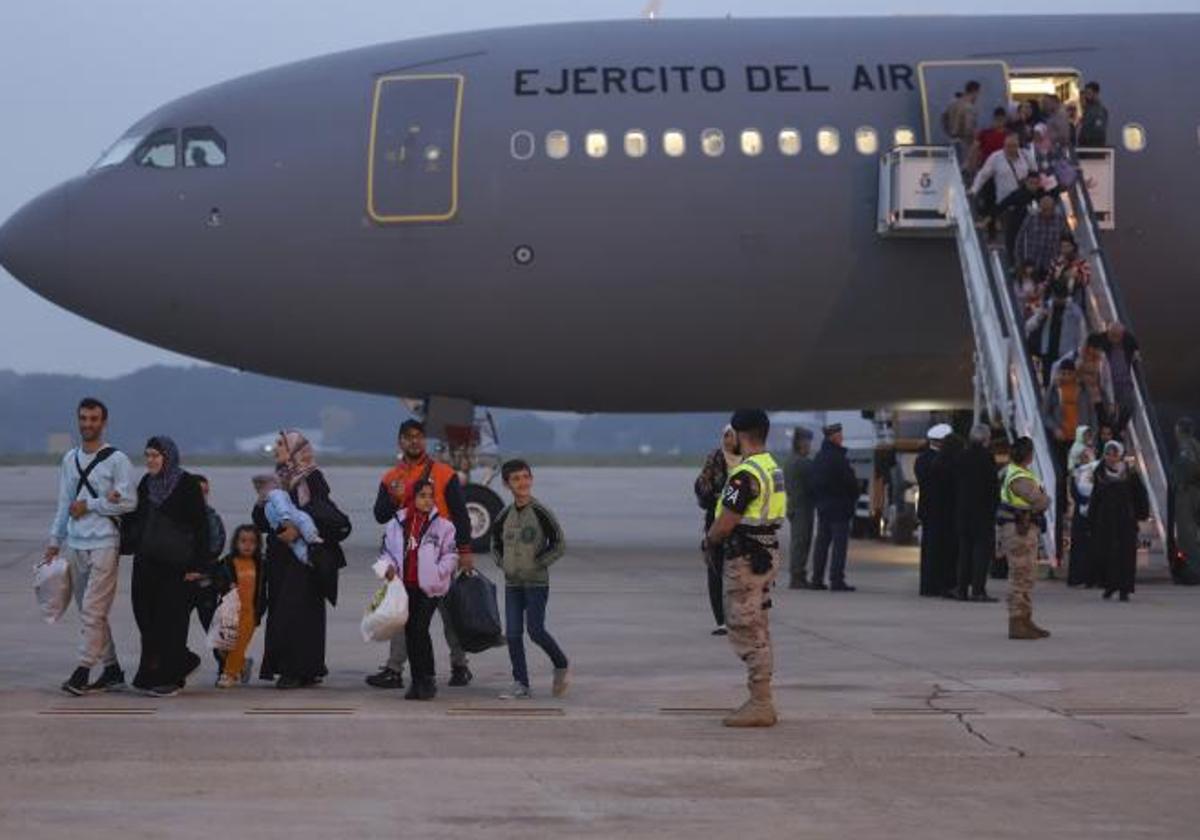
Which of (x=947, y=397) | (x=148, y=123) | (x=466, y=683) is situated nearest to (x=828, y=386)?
(x=947, y=397)

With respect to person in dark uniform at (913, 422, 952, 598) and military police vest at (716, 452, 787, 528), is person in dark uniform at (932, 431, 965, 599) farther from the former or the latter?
military police vest at (716, 452, 787, 528)

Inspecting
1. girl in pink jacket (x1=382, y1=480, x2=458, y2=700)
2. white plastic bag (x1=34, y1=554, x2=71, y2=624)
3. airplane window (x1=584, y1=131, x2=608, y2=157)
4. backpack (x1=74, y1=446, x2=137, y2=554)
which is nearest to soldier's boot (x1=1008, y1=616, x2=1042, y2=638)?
girl in pink jacket (x1=382, y1=480, x2=458, y2=700)

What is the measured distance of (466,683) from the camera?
14570mm

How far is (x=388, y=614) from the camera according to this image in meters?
13.8

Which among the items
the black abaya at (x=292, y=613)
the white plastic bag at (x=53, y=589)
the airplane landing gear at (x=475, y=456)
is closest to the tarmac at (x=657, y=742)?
the black abaya at (x=292, y=613)

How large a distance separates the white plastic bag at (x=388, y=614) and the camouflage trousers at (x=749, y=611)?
2177 millimetres

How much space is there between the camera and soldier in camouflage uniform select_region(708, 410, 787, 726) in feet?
41.4

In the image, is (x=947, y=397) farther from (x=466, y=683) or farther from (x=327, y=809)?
(x=327, y=809)

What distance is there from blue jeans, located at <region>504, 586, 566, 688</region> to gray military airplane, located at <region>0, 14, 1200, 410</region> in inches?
→ 459

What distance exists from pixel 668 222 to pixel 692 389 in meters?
2.26

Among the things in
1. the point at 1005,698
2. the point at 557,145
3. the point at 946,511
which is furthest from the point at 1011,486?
the point at 557,145

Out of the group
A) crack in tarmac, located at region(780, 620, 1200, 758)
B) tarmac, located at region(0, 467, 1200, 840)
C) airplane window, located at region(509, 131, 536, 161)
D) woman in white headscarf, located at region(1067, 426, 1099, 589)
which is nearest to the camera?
tarmac, located at region(0, 467, 1200, 840)

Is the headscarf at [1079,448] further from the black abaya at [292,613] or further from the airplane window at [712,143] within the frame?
the black abaya at [292,613]

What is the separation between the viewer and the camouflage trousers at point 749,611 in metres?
12.6
